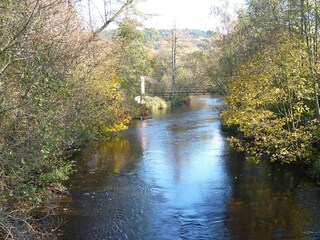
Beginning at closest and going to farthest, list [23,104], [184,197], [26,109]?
[23,104] < [26,109] < [184,197]

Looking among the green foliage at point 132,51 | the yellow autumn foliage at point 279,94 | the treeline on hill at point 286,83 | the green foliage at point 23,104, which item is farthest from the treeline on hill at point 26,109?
the green foliage at point 132,51

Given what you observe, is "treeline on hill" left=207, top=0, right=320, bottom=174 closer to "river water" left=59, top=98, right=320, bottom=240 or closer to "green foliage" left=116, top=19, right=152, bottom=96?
"river water" left=59, top=98, right=320, bottom=240

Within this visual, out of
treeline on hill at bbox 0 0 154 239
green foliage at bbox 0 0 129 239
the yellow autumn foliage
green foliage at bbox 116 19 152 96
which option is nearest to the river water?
the yellow autumn foliage

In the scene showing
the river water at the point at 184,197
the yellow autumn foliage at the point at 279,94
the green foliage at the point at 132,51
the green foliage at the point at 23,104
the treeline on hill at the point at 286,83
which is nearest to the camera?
the green foliage at the point at 23,104

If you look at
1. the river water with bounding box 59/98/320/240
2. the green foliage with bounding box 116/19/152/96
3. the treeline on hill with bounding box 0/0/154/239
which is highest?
the green foliage with bounding box 116/19/152/96

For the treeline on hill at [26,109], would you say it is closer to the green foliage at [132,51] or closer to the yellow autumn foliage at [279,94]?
the yellow autumn foliage at [279,94]

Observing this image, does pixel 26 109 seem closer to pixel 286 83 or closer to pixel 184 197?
pixel 184 197

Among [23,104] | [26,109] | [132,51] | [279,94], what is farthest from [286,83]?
[132,51]

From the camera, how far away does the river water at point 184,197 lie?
10.1 meters

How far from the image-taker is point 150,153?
20.0 meters

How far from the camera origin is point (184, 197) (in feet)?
42.7

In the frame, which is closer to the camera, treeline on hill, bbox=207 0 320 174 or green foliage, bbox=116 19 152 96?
treeline on hill, bbox=207 0 320 174

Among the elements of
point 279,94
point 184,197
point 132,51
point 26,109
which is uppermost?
point 132,51

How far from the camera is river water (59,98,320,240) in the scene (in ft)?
33.1
